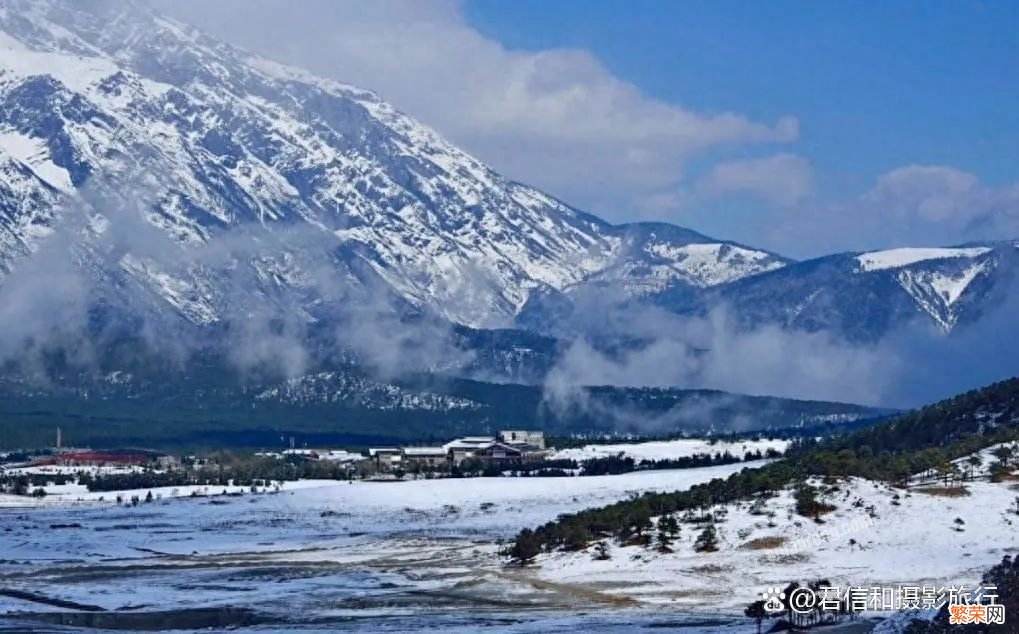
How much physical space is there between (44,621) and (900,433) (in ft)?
344

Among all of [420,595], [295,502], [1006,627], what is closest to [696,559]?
[420,595]

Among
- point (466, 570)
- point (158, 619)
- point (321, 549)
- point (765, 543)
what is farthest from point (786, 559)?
point (321, 549)

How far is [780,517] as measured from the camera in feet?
364

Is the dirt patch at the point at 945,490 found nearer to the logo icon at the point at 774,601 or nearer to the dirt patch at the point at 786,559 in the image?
the dirt patch at the point at 786,559

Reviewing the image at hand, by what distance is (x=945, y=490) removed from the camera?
117062mm

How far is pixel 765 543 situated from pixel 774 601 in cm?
2143

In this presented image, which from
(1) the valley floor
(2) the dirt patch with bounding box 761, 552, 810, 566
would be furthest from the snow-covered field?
(2) the dirt patch with bounding box 761, 552, 810, 566

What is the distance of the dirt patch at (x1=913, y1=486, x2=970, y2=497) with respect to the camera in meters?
115

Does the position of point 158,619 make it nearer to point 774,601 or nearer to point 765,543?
point 774,601

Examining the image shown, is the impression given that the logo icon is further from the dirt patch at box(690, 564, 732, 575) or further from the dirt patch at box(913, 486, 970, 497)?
the dirt patch at box(913, 486, 970, 497)

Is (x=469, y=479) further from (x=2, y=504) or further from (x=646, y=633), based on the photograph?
(x=646, y=633)


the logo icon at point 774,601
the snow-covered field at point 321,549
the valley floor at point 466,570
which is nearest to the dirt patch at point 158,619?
the valley floor at point 466,570

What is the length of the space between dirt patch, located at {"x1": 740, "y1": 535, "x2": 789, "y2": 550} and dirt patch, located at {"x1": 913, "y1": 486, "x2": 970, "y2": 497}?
12600 millimetres

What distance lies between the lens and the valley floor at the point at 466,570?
90875mm
